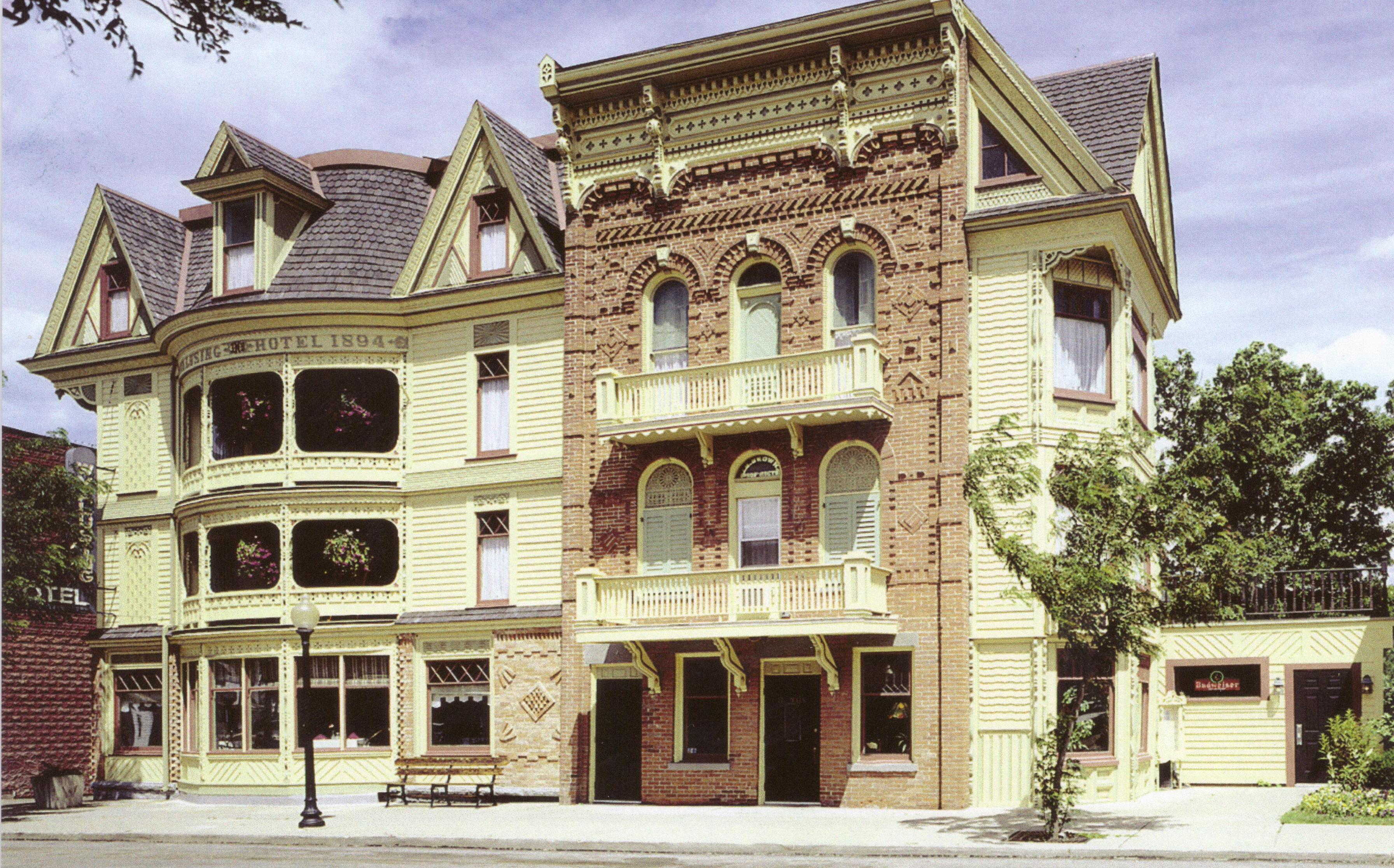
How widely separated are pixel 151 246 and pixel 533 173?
1045cm

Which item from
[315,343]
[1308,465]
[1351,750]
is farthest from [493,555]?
[1308,465]

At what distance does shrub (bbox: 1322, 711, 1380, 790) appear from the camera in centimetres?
2323

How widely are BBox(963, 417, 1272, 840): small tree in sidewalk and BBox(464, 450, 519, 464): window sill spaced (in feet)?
40.4

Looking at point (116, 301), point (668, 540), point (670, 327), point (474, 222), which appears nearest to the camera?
point (668, 540)

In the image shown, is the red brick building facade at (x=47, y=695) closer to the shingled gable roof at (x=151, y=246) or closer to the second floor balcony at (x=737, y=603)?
the shingled gable roof at (x=151, y=246)

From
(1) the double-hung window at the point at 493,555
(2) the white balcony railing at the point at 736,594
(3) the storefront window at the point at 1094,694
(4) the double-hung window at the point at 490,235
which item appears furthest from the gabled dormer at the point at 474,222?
(3) the storefront window at the point at 1094,694

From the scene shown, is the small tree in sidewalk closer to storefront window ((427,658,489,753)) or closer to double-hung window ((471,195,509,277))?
storefront window ((427,658,489,753))

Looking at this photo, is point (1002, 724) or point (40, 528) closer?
point (1002, 724)

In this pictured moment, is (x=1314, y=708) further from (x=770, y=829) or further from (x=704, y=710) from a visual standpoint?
(x=770, y=829)

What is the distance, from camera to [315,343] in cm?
3170

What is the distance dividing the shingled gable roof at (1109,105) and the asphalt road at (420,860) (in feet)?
49.3

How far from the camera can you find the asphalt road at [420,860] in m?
17.7

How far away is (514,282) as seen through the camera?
101 feet

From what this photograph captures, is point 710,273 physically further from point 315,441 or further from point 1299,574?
point 1299,574
